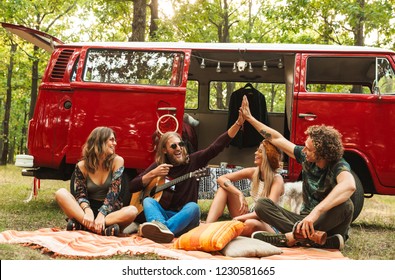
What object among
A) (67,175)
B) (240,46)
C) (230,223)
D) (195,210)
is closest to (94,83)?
(67,175)

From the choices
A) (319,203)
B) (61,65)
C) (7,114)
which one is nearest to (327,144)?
(319,203)

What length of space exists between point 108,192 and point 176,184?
71 cm

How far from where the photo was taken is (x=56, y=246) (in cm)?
454

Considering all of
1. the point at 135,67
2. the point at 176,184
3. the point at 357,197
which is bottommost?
the point at 357,197

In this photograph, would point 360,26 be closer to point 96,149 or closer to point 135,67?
point 135,67

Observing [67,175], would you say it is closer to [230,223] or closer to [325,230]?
[230,223]

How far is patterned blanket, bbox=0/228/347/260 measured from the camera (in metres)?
4.37

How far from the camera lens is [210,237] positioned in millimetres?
4586

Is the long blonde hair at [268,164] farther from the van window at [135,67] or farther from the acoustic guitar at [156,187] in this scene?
the van window at [135,67]

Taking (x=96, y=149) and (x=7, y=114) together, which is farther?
(x=7, y=114)

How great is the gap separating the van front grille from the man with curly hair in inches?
132

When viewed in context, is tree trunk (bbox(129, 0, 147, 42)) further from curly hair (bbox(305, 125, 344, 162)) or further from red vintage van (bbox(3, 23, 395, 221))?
curly hair (bbox(305, 125, 344, 162))

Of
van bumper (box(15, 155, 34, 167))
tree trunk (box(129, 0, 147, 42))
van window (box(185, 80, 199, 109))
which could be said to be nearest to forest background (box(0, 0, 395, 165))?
tree trunk (box(129, 0, 147, 42))

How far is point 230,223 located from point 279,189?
0.93 m
